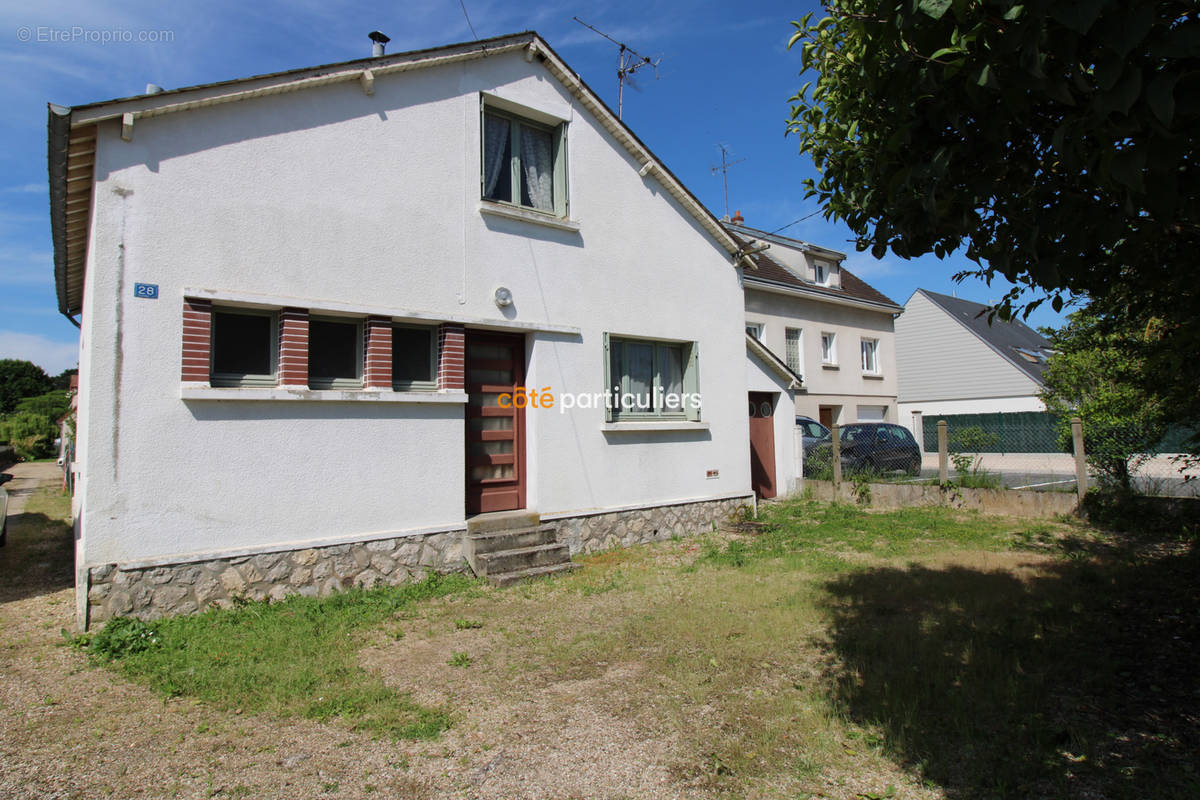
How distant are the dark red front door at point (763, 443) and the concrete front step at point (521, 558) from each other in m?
6.63

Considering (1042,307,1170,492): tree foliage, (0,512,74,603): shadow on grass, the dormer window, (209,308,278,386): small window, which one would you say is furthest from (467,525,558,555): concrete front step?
the dormer window

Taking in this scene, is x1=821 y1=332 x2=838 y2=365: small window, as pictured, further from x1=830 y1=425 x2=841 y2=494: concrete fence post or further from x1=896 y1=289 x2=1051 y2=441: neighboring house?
x1=830 y1=425 x2=841 y2=494: concrete fence post

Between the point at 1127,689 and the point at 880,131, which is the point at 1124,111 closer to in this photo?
the point at 880,131

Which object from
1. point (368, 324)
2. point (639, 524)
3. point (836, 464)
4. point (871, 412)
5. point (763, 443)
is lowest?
point (639, 524)

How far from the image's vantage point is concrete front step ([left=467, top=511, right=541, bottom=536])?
7.43 m

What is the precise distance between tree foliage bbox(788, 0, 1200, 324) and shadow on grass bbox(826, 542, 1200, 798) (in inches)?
90.9

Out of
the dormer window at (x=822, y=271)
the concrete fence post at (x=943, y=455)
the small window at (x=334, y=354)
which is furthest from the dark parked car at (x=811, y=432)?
the small window at (x=334, y=354)

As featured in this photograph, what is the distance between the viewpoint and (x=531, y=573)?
728 cm

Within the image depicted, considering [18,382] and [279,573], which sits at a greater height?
[18,382]

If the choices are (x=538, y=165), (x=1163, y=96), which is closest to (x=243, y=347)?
(x=538, y=165)

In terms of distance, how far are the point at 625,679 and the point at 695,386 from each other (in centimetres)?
590

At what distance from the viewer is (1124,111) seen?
2148 millimetres

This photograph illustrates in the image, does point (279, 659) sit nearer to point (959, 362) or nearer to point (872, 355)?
point (872, 355)

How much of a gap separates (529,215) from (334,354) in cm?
293
